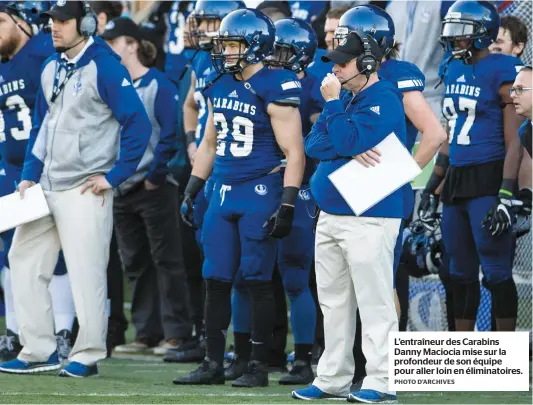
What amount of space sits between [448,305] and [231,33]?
95.5 inches

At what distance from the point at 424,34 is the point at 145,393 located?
370 cm

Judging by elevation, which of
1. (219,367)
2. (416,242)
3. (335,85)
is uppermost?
(335,85)

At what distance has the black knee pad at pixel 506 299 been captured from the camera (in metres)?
7.56

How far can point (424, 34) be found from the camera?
9047mm

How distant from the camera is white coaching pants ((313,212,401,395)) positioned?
6129 millimetres

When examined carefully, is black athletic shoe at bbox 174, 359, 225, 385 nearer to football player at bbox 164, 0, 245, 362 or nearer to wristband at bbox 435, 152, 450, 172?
football player at bbox 164, 0, 245, 362

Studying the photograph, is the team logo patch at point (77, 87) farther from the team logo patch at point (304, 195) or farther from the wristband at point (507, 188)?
the wristband at point (507, 188)

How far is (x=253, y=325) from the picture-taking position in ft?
22.9

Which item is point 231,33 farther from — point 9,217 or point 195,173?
point 9,217

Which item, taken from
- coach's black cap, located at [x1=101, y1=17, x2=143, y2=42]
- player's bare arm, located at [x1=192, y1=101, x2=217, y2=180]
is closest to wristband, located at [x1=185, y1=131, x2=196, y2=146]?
coach's black cap, located at [x1=101, y1=17, x2=143, y2=42]

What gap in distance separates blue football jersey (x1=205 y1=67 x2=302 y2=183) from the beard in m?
1.54

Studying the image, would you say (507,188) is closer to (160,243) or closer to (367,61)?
(367,61)

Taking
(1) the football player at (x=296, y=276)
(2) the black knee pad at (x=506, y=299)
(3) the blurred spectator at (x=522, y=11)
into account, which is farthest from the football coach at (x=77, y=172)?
(3) the blurred spectator at (x=522, y=11)

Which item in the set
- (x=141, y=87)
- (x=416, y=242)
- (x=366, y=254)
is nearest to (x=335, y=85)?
(x=366, y=254)
